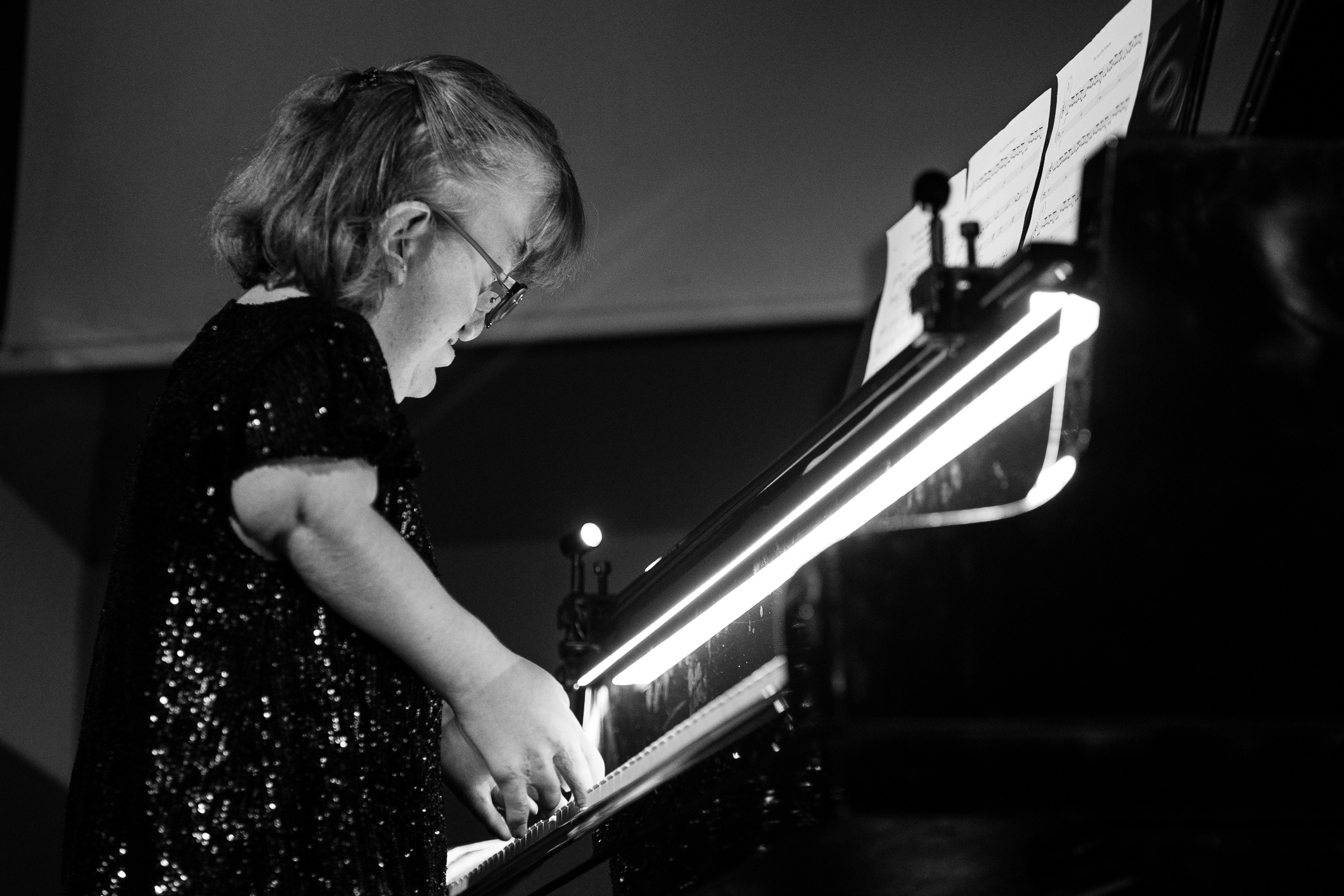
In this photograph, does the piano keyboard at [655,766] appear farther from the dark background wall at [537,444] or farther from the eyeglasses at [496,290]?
the dark background wall at [537,444]

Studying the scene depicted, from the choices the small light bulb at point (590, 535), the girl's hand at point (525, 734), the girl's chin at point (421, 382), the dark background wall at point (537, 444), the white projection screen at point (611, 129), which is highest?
the white projection screen at point (611, 129)

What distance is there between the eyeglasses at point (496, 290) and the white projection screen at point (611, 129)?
4.16 ft

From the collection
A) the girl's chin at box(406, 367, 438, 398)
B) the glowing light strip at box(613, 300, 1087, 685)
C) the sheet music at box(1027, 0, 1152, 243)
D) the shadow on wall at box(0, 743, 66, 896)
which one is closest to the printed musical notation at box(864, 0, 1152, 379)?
the sheet music at box(1027, 0, 1152, 243)

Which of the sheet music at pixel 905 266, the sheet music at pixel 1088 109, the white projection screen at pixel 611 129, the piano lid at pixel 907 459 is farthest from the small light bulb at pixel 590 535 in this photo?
the white projection screen at pixel 611 129

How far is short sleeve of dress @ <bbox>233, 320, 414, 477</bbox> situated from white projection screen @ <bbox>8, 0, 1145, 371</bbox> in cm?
164

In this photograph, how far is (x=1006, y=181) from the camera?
1.66 metres

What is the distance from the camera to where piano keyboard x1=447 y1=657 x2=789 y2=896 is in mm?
891

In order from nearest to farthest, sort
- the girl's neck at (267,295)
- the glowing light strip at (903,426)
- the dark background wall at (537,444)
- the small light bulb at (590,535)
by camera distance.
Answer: the glowing light strip at (903,426), the girl's neck at (267,295), the small light bulb at (590,535), the dark background wall at (537,444)

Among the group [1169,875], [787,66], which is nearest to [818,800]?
[1169,875]

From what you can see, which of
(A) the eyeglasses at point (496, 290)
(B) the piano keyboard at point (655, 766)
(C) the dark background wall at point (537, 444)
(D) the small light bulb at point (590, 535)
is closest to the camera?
(B) the piano keyboard at point (655, 766)

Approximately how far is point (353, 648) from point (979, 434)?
593 millimetres

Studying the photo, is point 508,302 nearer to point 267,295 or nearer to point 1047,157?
point 267,295

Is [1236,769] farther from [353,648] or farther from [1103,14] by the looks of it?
[1103,14]

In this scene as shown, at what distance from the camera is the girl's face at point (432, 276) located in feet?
4.76
